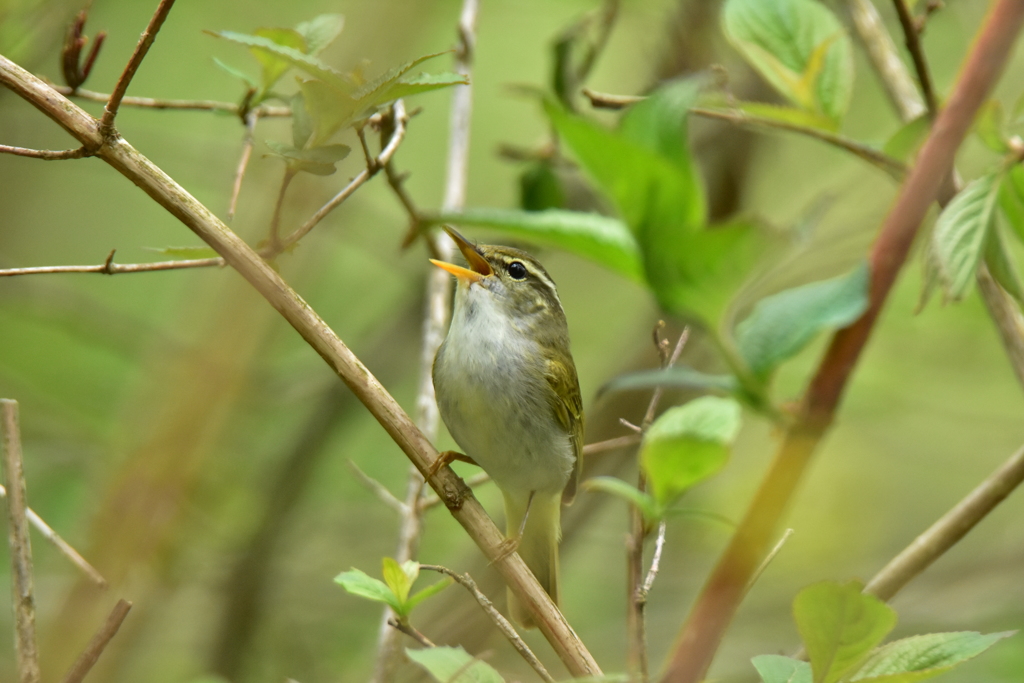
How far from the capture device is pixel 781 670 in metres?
1.31

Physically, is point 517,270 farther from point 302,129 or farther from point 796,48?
point 796,48

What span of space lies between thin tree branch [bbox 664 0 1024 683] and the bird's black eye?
306 centimetres

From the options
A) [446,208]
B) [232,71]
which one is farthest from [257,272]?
[446,208]

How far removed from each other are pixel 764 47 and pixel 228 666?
3.75 meters

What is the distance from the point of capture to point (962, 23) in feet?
13.7

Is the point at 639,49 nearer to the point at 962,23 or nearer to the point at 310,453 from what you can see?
the point at 962,23

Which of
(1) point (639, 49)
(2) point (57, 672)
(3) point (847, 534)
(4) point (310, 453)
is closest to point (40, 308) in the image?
(4) point (310, 453)

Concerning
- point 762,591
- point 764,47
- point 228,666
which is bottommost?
point 762,591

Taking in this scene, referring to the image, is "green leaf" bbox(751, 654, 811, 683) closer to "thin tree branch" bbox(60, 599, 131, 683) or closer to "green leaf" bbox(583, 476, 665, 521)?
"green leaf" bbox(583, 476, 665, 521)

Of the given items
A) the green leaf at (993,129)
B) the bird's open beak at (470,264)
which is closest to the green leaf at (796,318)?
the green leaf at (993,129)

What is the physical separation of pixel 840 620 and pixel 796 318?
1.54 feet

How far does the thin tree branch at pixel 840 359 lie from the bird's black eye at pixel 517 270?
120 inches

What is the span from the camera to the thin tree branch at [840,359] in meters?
0.71

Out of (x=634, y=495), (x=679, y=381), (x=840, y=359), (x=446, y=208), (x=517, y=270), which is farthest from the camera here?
(x=517, y=270)
